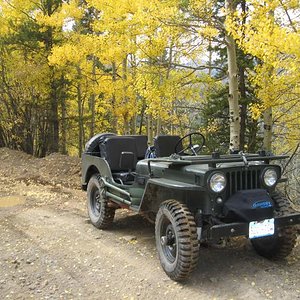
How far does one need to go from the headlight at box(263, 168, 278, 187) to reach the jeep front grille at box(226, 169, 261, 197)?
0.08 meters

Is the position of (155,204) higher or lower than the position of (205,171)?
lower

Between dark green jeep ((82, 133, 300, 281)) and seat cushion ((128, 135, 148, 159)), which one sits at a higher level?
seat cushion ((128, 135, 148, 159))

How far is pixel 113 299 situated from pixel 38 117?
1462cm

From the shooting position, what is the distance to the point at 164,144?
6.18 metres

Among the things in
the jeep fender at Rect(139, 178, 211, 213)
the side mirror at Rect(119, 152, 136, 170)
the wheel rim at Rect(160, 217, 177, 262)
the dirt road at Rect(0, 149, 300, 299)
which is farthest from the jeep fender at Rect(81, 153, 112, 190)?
the wheel rim at Rect(160, 217, 177, 262)

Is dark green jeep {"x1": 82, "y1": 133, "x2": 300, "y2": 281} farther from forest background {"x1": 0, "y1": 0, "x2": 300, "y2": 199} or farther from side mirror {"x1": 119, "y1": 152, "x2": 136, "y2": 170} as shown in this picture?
forest background {"x1": 0, "y1": 0, "x2": 300, "y2": 199}

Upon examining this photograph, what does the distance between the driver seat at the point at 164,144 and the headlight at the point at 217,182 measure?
208 cm

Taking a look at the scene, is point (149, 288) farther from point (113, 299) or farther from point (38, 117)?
point (38, 117)

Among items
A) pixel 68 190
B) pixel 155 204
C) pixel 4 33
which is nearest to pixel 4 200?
pixel 68 190

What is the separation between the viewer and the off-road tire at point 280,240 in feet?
14.8

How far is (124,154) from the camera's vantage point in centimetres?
647

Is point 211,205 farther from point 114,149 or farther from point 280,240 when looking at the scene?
point 114,149

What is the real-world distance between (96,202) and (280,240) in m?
3.35

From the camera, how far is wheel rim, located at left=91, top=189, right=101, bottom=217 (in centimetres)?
668
